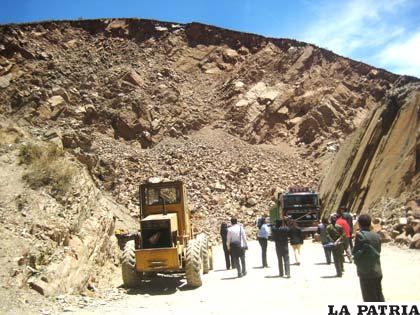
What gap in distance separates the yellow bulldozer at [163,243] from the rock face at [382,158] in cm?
948

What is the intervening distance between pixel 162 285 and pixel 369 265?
7068 millimetres

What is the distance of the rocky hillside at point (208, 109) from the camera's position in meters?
25.8

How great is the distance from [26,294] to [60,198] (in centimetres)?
437

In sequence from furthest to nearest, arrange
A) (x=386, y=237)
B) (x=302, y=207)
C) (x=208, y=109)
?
(x=208, y=109), (x=302, y=207), (x=386, y=237)

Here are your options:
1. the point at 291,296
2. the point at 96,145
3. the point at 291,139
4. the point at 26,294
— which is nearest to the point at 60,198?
the point at 26,294

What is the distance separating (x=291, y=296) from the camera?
880 cm

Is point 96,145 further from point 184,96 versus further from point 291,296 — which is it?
point 291,296

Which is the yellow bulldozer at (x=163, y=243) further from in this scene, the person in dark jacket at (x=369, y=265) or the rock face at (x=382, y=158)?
the rock face at (x=382, y=158)

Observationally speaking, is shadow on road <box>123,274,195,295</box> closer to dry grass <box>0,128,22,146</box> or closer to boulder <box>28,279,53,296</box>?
boulder <box>28,279,53,296</box>

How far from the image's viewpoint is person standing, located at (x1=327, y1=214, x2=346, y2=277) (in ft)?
34.2

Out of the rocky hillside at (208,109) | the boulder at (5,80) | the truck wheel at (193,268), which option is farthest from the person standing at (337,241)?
the boulder at (5,80)

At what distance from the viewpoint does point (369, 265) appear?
225 inches

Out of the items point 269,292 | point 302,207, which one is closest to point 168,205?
point 269,292

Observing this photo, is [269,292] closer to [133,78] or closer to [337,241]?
[337,241]
